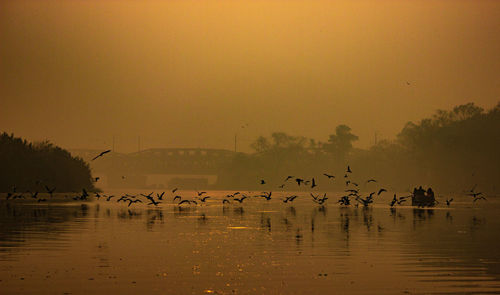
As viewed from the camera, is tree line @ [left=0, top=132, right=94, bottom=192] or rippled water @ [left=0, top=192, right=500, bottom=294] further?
tree line @ [left=0, top=132, right=94, bottom=192]

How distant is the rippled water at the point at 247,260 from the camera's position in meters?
23.8

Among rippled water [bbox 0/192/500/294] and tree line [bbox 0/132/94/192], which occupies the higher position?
tree line [bbox 0/132/94/192]

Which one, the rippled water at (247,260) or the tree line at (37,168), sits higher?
the tree line at (37,168)

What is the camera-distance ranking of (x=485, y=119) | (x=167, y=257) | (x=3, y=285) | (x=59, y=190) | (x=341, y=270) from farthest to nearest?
(x=485, y=119) < (x=59, y=190) < (x=167, y=257) < (x=341, y=270) < (x=3, y=285)

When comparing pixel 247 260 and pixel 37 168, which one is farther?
pixel 37 168

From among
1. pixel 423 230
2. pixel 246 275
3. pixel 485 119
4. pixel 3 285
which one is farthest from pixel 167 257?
pixel 485 119

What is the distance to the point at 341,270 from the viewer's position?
27.9 m

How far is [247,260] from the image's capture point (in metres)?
30.8

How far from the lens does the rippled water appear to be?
23.8 m

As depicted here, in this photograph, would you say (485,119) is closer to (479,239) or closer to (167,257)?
(479,239)

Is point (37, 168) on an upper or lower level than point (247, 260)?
upper

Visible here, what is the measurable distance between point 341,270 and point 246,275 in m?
3.81

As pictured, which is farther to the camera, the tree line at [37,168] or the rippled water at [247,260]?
the tree line at [37,168]

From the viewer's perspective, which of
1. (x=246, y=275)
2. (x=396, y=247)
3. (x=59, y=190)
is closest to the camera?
(x=246, y=275)
